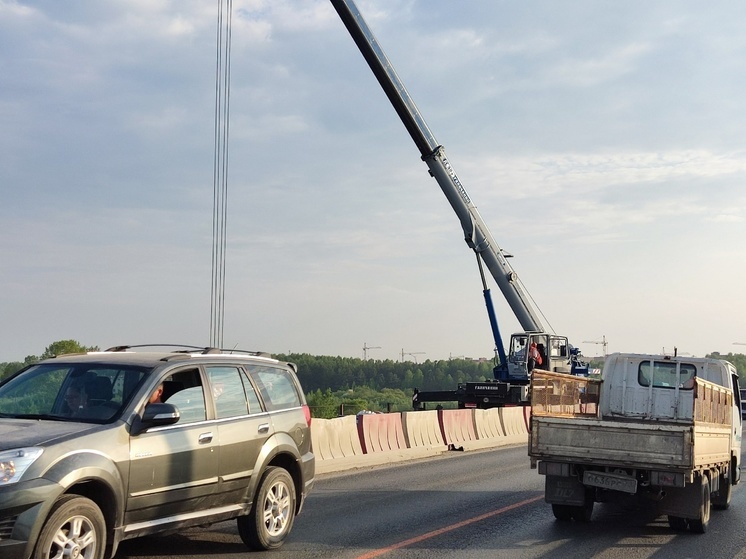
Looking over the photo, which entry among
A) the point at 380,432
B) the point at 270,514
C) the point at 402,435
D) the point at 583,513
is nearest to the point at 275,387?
the point at 270,514

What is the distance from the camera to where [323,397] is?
5443 inches

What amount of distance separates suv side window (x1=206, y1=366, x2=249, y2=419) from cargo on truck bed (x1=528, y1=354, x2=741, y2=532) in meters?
A: 4.18

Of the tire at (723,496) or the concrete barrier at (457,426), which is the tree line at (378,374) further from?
the tire at (723,496)

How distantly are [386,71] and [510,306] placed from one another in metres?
11.1

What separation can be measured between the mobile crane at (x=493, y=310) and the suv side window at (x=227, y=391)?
89.8ft

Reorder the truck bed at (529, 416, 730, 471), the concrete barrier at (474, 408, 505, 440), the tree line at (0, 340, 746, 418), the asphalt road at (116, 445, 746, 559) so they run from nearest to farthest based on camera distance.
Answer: the asphalt road at (116, 445, 746, 559) < the truck bed at (529, 416, 730, 471) < the concrete barrier at (474, 408, 505, 440) < the tree line at (0, 340, 746, 418)

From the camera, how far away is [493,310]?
39.1 m

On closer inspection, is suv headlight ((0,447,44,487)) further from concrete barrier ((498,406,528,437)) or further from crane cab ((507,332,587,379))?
crane cab ((507,332,587,379))

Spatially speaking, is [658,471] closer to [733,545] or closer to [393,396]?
[733,545]

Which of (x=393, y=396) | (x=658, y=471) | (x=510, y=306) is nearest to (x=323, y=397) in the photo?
(x=393, y=396)

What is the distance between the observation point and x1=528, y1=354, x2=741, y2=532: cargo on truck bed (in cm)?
1062

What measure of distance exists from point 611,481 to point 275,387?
4249 mm

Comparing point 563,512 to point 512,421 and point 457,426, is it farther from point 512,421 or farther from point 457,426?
point 512,421

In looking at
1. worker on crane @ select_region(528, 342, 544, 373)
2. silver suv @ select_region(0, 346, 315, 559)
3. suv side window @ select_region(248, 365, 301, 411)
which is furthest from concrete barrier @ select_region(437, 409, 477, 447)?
silver suv @ select_region(0, 346, 315, 559)
